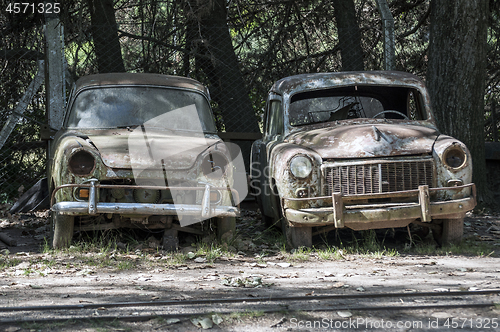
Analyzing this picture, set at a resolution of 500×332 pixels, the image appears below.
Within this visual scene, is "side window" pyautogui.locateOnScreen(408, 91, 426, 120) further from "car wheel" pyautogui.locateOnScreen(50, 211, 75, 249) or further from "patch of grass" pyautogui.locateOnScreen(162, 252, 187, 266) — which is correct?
"car wheel" pyautogui.locateOnScreen(50, 211, 75, 249)

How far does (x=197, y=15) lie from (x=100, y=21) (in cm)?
189

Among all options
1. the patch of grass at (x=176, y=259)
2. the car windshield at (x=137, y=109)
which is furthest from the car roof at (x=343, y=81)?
the patch of grass at (x=176, y=259)

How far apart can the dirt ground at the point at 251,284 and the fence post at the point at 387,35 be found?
10.1 feet

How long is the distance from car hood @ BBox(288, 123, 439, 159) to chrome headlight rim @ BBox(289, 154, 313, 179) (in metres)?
0.17

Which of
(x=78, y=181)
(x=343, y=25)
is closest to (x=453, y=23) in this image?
(x=343, y=25)

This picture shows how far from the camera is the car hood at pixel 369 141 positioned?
5145mm

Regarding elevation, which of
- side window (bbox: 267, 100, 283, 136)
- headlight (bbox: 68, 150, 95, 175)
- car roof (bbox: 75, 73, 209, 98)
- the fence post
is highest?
the fence post

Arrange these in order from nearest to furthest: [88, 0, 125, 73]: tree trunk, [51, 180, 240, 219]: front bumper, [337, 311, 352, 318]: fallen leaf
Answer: [337, 311, 352, 318]: fallen leaf
[51, 180, 240, 219]: front bumper
[88, 0, 125, 73]: tree trunk

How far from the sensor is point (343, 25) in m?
9.64

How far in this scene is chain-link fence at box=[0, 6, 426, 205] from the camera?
8703mm

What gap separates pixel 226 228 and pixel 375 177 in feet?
5.15

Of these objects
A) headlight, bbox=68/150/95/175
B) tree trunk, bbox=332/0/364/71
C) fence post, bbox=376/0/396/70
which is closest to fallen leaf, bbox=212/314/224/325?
headlight, bbox=68/150/95/175

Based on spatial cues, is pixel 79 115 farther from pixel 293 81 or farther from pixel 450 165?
pixel 450 165

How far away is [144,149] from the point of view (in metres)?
5.16
